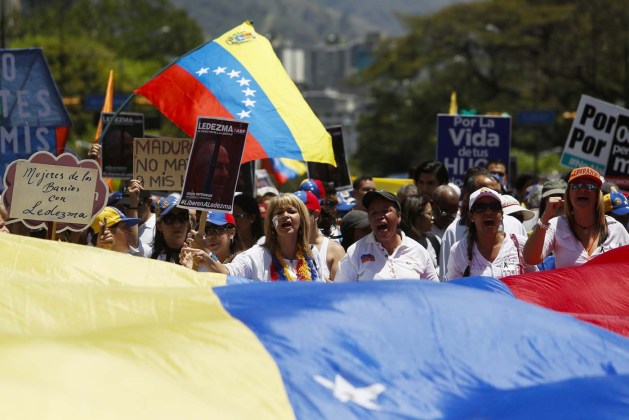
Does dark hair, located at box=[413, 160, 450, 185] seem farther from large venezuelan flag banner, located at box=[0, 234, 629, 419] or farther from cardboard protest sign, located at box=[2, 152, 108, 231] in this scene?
large venezuelan flag banner, located at box=[0, 234, 629, 419]

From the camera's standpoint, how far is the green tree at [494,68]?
5369cm

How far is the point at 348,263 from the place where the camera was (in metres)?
7.41

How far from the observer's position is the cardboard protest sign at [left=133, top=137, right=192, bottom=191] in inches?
372

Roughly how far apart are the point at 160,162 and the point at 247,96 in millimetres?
891

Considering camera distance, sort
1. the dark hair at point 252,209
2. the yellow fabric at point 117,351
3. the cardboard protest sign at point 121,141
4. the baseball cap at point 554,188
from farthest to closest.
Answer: the cardboard protest sign at point 121,141 → the dark hair at point 252,209 → the baseball cap at point 554,188 → the yellow fabric at point 117,351

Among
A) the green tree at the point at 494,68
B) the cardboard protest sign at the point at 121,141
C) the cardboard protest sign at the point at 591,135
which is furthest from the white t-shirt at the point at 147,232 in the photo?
the green tree at the point at 494,68

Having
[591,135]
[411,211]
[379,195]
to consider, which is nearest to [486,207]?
[379,195]

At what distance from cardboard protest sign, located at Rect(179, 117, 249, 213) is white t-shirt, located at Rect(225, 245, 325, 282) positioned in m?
0.27

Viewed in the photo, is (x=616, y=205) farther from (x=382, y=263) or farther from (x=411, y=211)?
(x=382, y=263)

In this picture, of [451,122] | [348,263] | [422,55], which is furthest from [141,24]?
[348,263]

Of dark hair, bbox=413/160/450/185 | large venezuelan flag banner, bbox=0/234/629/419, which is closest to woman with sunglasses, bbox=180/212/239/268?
large venezuelan flag banner, bbox=0/234/629/419

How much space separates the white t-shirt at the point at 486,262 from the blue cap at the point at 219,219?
4.24 feet

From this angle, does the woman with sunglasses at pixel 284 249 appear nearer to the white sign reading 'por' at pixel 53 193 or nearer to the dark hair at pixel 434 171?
the white sign reading 'por' at pixel 53 193

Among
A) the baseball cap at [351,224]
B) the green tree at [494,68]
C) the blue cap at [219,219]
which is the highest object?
the blue cap at [219,219]
